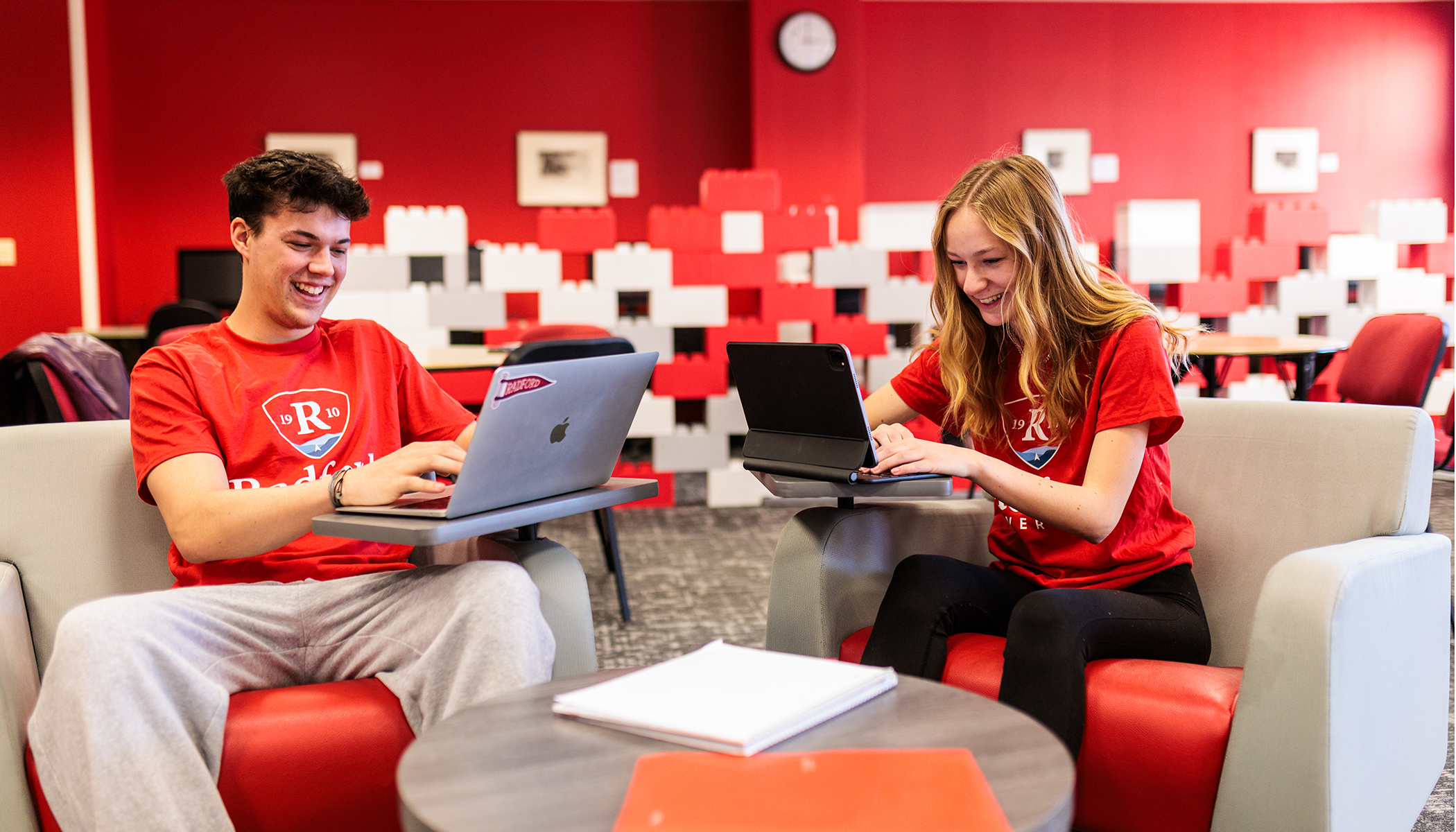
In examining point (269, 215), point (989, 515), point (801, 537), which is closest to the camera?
point (269, 215)

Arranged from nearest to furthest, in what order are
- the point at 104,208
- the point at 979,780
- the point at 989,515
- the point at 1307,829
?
1. the point at 979,780
2. the point at 1307,829
3. the point at 989,515
4. the point at 104,208

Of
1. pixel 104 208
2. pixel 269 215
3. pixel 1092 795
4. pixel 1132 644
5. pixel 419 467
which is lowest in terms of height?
pixel 1092 795

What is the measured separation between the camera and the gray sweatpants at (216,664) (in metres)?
1.23

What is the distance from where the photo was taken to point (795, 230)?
5.24m

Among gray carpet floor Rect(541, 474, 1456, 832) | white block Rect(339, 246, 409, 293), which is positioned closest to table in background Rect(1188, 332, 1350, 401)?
gray carpet floor Rect(541, 474, 1456, 832)

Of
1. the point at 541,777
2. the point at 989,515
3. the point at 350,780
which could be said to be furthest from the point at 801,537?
the point at 541,777

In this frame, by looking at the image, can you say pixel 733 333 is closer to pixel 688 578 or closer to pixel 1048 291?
pixel 688 578

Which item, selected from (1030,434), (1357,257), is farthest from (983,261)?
(1357,257)

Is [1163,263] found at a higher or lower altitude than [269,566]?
higher

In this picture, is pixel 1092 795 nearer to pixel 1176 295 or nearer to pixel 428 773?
pixel 428 773

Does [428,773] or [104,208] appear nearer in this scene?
[428,773]

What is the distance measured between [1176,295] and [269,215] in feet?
18.1

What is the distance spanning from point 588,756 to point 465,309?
169 inches

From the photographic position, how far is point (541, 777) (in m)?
0.97
